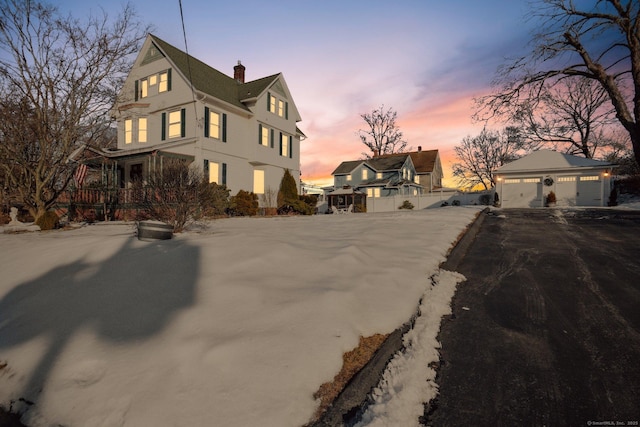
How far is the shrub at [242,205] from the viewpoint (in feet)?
55.8

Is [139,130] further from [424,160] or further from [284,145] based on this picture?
[424,160]

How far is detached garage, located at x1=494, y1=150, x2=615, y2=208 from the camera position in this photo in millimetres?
20375

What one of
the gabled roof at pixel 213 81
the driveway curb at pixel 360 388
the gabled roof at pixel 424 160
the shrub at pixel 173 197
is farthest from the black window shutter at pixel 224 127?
the gabled roof at pixel 424 160

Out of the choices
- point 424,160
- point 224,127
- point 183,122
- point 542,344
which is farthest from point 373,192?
point 542,344

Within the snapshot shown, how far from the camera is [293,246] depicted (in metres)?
5.66

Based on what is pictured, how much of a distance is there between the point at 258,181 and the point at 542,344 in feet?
62.9

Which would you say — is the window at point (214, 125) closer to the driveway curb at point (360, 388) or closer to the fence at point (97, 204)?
the fence at point (97, 204)

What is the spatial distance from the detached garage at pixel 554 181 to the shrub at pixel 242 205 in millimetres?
18237

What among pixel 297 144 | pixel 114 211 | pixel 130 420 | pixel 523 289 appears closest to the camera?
pixel 130 420

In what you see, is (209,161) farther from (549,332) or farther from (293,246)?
(549,332)

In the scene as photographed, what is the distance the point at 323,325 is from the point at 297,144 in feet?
73.3

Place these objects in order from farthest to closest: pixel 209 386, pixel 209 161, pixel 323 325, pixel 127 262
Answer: pixel 209 161, pixel 127 262, pixel 323 325, pixel 209 386

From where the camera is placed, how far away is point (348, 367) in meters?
2.48

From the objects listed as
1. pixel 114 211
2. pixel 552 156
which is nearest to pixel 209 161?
pixel 114 211
